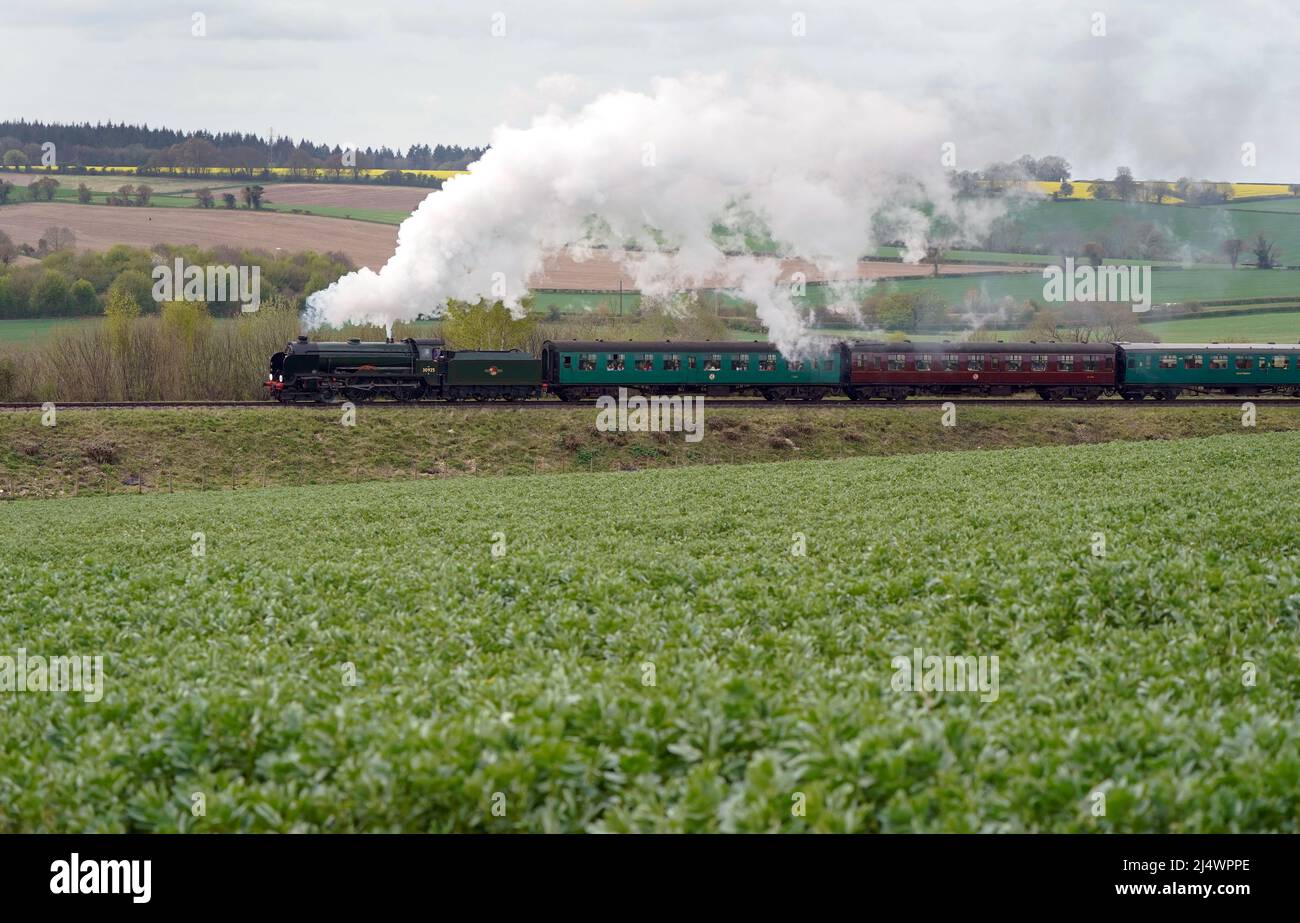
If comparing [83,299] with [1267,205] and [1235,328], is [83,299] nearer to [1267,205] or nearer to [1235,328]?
[1235,328]

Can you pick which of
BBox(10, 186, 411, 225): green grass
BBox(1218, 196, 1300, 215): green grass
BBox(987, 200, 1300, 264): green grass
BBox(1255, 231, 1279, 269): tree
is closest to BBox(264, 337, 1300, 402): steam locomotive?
BBox(987, 200, 1300, 264): green grass

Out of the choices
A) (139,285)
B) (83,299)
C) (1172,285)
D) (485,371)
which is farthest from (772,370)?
(83,299)

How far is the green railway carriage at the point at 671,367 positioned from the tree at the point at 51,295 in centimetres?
6721

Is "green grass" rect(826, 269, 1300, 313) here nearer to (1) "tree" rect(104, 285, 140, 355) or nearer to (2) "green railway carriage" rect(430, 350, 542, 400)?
(2) "green railway carriage" rect(430, 350, 542, 400)

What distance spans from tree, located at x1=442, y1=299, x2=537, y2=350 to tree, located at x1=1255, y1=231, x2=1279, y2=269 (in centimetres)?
8275

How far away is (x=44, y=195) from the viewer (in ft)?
482

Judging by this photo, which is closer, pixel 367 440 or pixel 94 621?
pixel 94 621

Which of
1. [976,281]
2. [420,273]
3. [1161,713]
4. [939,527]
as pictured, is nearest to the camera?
[1161,713]

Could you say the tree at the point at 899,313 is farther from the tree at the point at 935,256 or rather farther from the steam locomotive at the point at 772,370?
the tree at the point at 935,256

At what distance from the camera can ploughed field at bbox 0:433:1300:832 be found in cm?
786
